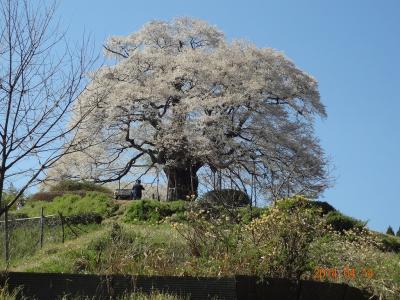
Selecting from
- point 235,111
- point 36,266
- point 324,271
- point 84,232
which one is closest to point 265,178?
point 235,111

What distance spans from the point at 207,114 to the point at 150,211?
12774 millimetres

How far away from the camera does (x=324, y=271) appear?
973 cm

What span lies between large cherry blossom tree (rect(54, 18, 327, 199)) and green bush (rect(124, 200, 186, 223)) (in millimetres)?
9315

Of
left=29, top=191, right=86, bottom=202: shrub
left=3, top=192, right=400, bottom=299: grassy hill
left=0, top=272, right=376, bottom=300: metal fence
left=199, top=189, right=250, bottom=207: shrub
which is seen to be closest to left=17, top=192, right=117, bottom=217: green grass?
left=29, top=191, right=86, bottom=202: shrub

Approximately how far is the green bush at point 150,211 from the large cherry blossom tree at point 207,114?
931cm

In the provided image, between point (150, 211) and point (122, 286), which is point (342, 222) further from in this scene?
point (122, 286)

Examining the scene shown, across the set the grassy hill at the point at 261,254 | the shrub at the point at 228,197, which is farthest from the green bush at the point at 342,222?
the grassy hill at the point at 261,254

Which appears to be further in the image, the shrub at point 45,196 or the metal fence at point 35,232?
the shrub at point 45,196

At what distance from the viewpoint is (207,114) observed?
33844 millimetres

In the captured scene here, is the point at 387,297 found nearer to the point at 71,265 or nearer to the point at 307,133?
the point at 71,265

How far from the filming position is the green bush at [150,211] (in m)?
21.0

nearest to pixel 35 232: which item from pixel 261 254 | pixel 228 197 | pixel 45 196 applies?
pixel 228 197

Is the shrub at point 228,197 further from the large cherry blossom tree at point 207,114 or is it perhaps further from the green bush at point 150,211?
the large cherry blossom tree at point 207,114

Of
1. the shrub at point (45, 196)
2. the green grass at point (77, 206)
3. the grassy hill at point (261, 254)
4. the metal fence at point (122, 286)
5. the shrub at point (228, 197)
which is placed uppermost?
the shrub at point (45, 196)
